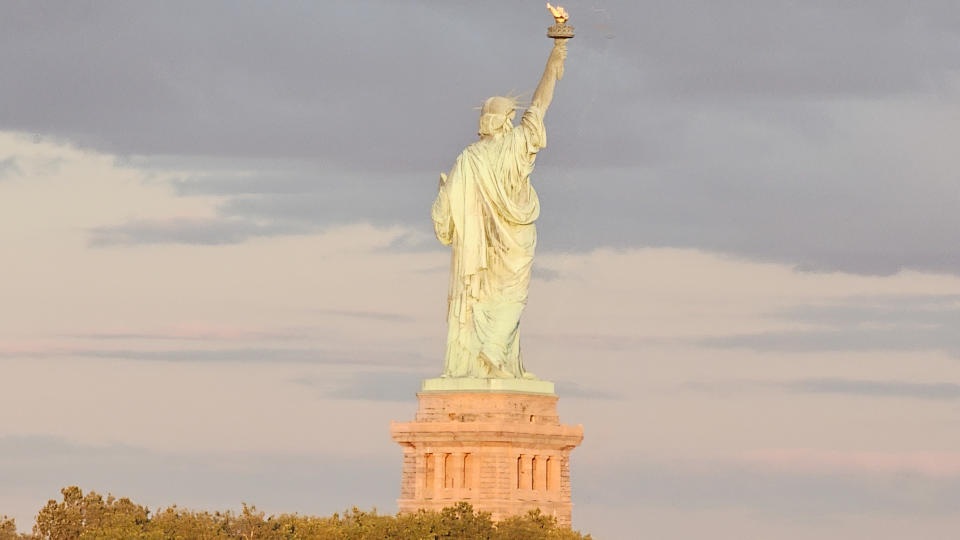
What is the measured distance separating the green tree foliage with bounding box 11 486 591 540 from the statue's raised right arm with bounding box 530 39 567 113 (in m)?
12.8

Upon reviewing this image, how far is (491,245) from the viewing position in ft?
402

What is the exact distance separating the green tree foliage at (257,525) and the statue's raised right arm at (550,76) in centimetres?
1277

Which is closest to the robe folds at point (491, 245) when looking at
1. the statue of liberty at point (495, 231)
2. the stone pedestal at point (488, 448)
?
the statue of liberty at point (495, 231)

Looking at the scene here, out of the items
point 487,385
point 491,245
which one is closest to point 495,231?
point 491,245

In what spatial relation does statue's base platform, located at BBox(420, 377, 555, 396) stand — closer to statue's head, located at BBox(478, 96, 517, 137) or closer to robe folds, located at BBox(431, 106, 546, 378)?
robe folds, located at BBox(431, 106, 546, 378)

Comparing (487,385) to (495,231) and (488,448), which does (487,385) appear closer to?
(488,448)

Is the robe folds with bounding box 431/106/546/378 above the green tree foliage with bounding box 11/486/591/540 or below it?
above

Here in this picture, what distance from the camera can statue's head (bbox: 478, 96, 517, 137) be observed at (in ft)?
401

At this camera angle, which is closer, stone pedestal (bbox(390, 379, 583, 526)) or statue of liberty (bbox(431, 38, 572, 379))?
stone pedestal (bbox(390, 379, 583, 526))

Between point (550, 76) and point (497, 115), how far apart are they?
6.69ft

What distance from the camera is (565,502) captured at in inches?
4815

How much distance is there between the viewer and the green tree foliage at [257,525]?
11800 cm

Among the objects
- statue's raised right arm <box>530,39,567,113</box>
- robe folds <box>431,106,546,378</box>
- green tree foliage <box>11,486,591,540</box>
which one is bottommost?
green tree foliage <box>11,486,591,540</box>

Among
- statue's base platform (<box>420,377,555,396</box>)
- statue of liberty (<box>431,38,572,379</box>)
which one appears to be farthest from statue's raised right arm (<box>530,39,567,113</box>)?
statue's base platform (<box>420,377,555,396</box>)
